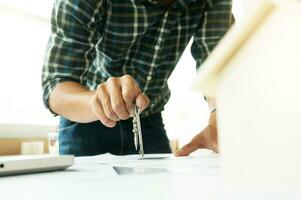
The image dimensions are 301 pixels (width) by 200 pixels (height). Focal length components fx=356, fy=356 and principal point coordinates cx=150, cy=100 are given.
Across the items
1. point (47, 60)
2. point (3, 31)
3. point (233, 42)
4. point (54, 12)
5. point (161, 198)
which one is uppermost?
point (3, 31)

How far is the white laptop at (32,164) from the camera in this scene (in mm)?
560

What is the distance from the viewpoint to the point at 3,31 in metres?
2.19

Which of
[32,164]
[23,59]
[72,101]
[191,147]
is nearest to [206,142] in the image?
[191,147]

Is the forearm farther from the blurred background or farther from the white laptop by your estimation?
the blurred background

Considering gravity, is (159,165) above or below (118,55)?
below

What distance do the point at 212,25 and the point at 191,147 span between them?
0.48 metres

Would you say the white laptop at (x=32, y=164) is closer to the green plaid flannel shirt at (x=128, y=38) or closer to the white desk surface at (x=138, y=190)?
the white desk surface at (x=138, y=190)

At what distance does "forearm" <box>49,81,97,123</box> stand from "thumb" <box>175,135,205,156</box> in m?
0.28

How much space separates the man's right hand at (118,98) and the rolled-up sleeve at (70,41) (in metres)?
0.26

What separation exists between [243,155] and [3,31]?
220cm

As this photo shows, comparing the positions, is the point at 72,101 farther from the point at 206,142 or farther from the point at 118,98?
the point at 206,142

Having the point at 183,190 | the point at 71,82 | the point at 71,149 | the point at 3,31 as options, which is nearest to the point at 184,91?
the point at 3,31

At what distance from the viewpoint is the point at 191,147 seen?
1.07m

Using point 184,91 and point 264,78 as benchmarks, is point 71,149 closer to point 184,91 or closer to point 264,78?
point 264,78
